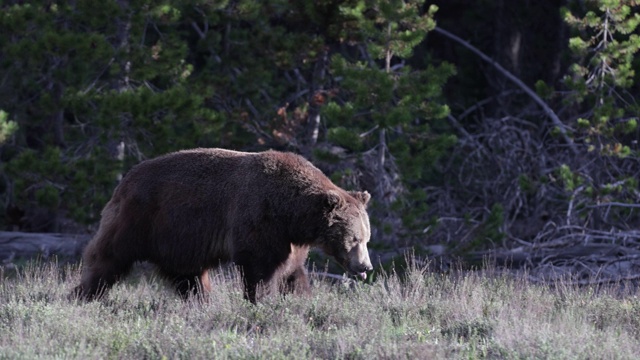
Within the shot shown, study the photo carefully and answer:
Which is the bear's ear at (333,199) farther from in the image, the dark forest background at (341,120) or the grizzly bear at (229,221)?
the dark forest background at (341,120)

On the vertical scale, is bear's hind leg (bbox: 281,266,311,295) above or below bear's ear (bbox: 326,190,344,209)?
below

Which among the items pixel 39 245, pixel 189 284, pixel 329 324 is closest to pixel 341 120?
pixel 39 245

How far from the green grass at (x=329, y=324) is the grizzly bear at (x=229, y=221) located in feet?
0.98

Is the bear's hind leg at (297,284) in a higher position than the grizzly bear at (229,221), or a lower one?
lower

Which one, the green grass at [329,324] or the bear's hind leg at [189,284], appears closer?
the green grass at [329,324]

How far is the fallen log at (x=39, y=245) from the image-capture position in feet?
46.9

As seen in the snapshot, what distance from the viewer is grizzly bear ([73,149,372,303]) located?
8.42m

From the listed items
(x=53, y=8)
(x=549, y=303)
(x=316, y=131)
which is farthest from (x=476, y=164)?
Result: (x=549, y=303)

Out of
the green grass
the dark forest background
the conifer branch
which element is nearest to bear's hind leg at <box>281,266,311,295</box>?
the green grass

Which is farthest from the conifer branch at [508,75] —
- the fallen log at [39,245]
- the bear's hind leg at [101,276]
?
the bear's hind leg at [101,276]

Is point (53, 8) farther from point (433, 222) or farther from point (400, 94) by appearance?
point (433, 222)

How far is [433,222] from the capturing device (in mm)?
14094

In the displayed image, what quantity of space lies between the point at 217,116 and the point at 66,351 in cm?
822

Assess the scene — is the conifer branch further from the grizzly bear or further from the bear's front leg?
the bear's front leg
